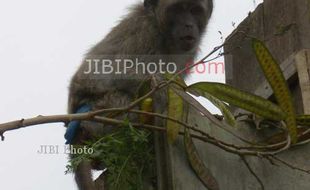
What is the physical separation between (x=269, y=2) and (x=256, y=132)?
78.0 inches

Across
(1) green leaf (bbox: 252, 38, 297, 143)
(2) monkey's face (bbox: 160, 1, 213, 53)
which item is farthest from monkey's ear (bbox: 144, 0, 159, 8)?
(1) green leaf (bbox: 252, 38, 297, 143)

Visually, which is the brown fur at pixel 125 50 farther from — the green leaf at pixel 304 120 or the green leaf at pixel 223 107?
the green leaf at pixel 304 120

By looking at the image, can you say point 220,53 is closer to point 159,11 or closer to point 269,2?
point 269,2

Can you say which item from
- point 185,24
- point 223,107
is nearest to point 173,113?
point 223,107

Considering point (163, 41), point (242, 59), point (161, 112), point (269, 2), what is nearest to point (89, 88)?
point (163, 41)

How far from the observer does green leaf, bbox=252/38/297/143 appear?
3.49 metres

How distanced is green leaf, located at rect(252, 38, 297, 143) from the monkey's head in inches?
120

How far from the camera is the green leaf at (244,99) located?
3.55m

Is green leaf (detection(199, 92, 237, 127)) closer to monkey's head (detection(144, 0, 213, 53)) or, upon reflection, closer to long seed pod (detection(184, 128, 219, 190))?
long seed pod (detection(184, 128, 219, 190))

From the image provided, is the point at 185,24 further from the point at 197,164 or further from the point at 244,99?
the point at 197,164

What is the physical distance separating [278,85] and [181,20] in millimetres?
3457

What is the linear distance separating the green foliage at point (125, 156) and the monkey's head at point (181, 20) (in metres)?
2.98

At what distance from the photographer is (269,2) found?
5605 millimetres

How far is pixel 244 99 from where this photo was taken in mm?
3551
